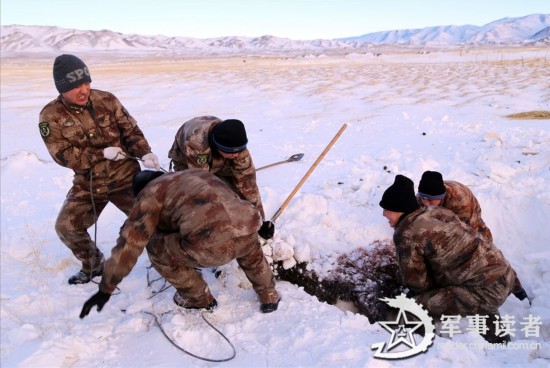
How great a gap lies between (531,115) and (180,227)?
7.29 m

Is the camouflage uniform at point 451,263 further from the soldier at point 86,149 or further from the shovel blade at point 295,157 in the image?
the shovel blade at point 295,157

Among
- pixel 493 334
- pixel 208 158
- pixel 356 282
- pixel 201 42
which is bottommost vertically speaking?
pixel 493 334

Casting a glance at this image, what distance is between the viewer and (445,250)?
9.43ft

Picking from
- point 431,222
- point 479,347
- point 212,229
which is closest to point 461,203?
point 431,222

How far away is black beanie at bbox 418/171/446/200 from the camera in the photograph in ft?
10.6

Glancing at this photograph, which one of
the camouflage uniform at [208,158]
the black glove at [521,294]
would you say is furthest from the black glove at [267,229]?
the black glove at [521,294]

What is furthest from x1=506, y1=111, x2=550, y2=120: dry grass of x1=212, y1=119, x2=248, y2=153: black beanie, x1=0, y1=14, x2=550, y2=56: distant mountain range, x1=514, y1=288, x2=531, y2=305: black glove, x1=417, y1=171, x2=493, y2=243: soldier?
x1=0, y1=14, x2=550, y2=56: distant mountain range

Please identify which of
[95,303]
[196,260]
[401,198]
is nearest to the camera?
[95,303]

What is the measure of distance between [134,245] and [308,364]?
1.21 meters

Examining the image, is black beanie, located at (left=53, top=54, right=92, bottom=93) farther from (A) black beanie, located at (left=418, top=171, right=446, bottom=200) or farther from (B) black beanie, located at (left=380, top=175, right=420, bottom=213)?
(A) black beanie, located at (left=418, top=171, right=446, bottom=200)

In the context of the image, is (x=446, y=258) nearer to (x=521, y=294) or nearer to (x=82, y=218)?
(x=521, y=294)

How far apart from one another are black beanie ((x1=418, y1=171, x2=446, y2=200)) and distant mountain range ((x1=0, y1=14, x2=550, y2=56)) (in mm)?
70031

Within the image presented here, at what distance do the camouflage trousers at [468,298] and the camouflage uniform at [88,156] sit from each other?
2549 millimetres

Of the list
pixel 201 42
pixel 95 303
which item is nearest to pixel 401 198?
pixel 95 303
